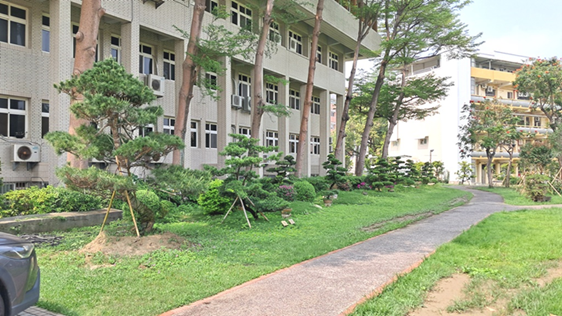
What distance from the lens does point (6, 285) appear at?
3484mm

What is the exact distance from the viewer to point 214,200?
11.0 m

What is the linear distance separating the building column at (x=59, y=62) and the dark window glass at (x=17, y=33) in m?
1.10

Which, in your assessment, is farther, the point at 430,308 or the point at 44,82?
the point at 44,82

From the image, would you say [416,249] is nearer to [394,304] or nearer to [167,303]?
[394,304]

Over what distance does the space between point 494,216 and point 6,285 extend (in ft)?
41.6

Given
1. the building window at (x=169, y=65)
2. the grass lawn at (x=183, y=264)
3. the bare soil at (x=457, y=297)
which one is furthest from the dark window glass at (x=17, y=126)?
the bare soil at (x=457, y=297)

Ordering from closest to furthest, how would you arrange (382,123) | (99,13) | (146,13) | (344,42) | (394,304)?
(394,304) < (99,13) < (146,13) < (344,42) < (382,123)

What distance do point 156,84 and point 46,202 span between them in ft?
24.3

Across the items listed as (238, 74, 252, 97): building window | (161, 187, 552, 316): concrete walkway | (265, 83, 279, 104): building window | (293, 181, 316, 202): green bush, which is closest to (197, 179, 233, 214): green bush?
(293, 181, 316, 202): green bush

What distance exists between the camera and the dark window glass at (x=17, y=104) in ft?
41.6

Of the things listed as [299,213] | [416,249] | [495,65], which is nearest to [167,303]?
[416,249]

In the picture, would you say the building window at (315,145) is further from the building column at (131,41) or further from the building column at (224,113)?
the building column at (131,41)

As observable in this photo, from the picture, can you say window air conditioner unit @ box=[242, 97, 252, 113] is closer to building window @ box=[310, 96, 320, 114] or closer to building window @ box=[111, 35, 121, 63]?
building window @ box=[111, 35, 121, 63]

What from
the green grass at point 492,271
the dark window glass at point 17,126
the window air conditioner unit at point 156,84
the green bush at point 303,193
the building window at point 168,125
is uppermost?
the window air conditioner unit at point 156,84
